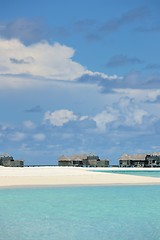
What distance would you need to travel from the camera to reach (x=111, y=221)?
17609 mm

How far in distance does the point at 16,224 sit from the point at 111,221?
3.37 metres

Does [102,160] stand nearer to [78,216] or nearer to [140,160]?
[140,160]

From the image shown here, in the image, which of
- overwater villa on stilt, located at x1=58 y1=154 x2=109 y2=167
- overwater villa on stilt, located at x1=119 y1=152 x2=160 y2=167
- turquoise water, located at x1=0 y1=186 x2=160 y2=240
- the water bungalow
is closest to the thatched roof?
overwater villa on stilt, located at x1=119 y1=152 x2=160 y2=167

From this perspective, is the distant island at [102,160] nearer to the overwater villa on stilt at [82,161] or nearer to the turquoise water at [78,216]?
the overwater villa on stilt at [82,161]

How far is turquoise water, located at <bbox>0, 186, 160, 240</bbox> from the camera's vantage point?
14.7m

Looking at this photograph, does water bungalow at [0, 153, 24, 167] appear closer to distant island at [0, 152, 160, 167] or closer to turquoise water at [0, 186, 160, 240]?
distant island at [0, 152, 160, 167]

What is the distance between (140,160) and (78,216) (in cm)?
8718

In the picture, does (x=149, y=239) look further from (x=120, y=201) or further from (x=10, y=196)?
(x=10, y=196)

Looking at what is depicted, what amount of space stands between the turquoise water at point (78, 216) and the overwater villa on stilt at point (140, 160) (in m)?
76.0

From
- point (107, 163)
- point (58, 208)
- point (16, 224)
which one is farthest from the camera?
point (107, 163)

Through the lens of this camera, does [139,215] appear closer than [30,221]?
No

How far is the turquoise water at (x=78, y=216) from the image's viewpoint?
48.2 ft

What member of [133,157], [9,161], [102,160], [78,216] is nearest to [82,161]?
[102,160]

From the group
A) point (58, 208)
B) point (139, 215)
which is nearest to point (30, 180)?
point (58, 208)
